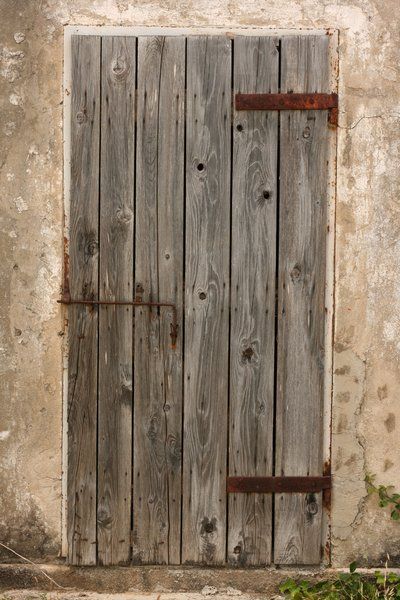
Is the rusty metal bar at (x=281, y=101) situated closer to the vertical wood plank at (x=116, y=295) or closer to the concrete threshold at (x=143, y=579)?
the vertical wood plank at (x=116, y=295)

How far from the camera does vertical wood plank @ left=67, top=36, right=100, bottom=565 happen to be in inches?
129

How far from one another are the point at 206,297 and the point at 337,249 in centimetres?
59

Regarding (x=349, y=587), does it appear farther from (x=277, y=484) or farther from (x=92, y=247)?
(x=92, y=247)

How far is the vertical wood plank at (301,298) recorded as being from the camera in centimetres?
329

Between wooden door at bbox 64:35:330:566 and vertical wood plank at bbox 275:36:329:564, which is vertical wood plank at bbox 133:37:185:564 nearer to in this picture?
wooden door at bbox 64:35:330:566

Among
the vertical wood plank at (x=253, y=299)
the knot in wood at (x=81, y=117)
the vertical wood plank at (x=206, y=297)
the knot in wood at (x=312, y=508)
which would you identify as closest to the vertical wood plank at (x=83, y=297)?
the knot in wood at (x=81, y=117)

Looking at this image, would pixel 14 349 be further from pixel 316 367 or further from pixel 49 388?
pixel 316 367

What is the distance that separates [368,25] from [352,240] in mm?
901

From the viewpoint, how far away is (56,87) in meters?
3.28

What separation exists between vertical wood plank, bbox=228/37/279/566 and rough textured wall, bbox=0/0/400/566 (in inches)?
9.6

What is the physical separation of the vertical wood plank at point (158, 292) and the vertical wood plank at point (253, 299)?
9.3 inches

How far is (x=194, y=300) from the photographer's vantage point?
3318 millimetres

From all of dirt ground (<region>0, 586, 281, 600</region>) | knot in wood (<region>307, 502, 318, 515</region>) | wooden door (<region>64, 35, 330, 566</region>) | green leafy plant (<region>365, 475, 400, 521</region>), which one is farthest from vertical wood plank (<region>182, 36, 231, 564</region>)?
green leafy plant (<region>365, 475, 400, 521</region>)

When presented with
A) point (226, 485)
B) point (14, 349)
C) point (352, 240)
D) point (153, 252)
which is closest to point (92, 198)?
point (153, 252)
